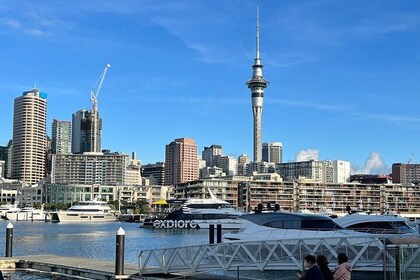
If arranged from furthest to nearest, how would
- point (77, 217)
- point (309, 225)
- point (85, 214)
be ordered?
1. point (85, 214)
2. point (77, 217)
3. point (309, 225)

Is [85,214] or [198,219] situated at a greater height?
[198,219]

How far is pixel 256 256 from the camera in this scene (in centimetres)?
2827

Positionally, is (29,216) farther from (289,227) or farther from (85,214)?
(289,227)

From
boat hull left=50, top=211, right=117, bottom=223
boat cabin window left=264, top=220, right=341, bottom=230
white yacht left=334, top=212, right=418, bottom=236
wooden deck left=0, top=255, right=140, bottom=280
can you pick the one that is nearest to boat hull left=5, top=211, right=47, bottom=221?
boat hull left=50, top=211, right=117, bottom=223

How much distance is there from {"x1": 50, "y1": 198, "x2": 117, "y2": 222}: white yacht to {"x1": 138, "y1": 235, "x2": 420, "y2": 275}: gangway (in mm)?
153917

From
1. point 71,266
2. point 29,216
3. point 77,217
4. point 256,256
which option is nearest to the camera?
point 256,256

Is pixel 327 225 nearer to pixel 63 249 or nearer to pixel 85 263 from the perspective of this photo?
pixel 85 263

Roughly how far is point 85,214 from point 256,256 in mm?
159135

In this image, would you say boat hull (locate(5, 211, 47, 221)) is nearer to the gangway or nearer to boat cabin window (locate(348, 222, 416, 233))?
boat cabin window (locate(348, 222, 416, 233))

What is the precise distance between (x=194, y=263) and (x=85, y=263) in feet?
27.9

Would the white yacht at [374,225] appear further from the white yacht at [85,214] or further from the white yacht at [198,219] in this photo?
the white yacht at [85,214]

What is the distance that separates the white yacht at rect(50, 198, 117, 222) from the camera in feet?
587

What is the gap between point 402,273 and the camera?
19.3 metres

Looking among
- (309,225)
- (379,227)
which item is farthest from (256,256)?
(379,227)
